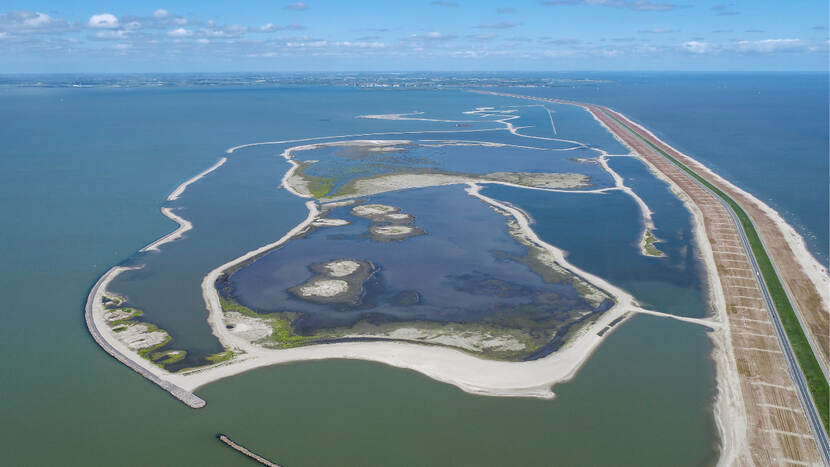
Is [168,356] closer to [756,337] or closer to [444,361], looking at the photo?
[444,361]

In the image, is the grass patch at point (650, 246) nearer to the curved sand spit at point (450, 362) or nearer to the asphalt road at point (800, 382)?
the asphalt road at point (800, 382)

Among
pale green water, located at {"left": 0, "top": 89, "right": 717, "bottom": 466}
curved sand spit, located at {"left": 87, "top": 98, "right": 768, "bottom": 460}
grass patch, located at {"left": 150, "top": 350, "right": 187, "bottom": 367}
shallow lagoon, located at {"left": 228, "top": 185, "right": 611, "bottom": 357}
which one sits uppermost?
shallow lagoon, located at {"left": 228, "top": 185, "right": 611, "bottom": 357}

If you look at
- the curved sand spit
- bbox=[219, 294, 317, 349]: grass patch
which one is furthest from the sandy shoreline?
bbox=[219, 294, 317, 349]: grass patch

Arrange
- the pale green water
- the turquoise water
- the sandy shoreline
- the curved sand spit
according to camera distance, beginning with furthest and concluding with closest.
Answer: the sandy shoreline, the curved sand spit, the turquoise water, the pale green water

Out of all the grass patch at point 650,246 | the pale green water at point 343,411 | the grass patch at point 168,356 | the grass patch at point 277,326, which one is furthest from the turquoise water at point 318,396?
the grass patch at point 277,326

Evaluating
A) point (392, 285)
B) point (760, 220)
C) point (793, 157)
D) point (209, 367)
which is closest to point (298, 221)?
point (392, 285)

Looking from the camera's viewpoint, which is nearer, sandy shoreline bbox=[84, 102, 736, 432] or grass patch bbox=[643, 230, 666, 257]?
sandy shoreline bbox=[84, 102, 736, 432]

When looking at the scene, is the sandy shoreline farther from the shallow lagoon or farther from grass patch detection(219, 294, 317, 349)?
the shallow lagoon

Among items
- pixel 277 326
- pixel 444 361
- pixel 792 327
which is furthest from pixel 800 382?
pixel 277 326
